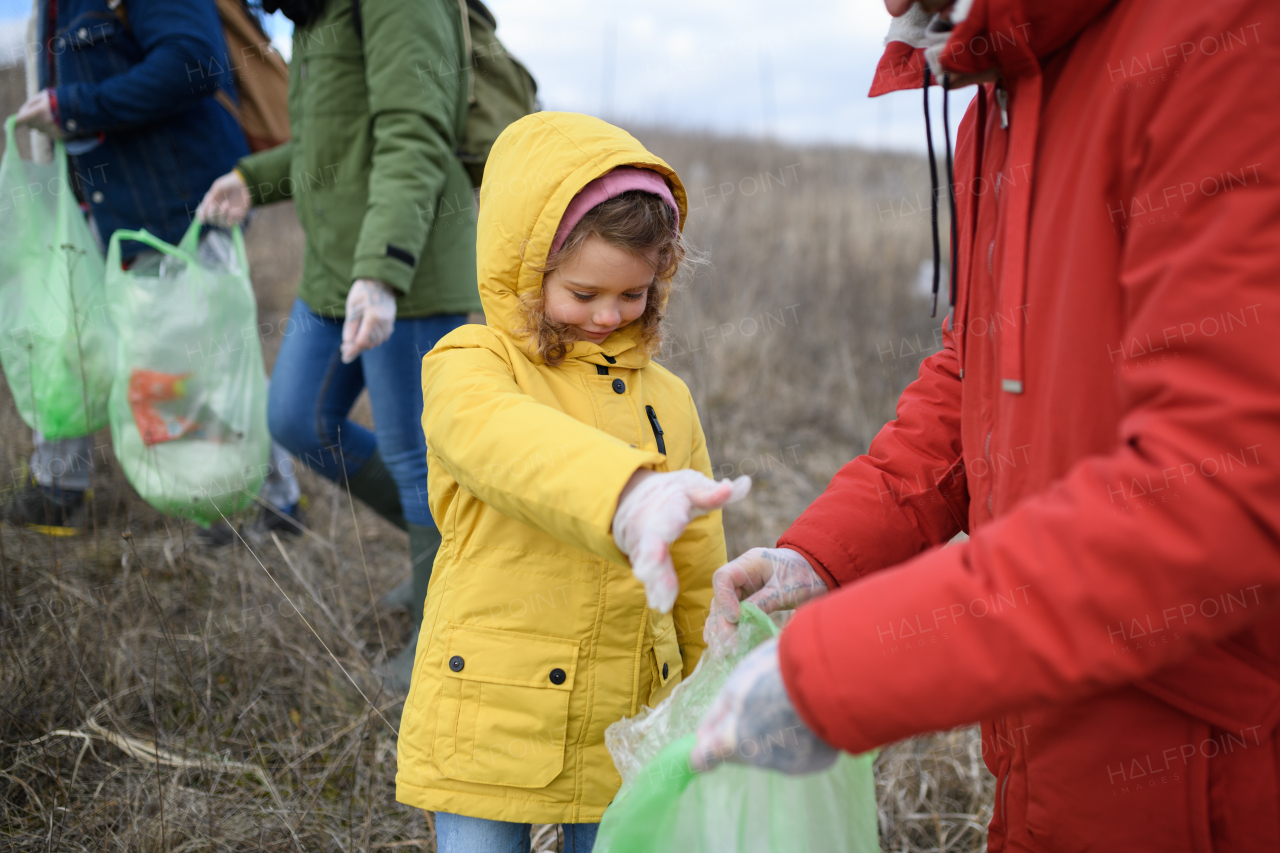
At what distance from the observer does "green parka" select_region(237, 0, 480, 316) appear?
80.6 inches

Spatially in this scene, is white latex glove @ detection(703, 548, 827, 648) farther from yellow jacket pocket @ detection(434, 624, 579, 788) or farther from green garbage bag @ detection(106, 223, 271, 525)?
green garbage bag @ detection(106, 223, 271, 525)

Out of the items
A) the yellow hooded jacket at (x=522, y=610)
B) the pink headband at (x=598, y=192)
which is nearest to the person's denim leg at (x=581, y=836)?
the yellow hooded jacket at (x=522, y=610)

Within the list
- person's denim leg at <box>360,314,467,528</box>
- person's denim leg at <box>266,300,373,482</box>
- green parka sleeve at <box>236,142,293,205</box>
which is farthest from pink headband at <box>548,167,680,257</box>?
green parka sleeve at <box>236,142,293,205</box>

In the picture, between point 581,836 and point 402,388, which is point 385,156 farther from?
point 581,836

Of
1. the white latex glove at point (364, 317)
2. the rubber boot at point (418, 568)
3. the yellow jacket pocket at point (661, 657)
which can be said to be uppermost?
the white latex glove at point (364, 317)

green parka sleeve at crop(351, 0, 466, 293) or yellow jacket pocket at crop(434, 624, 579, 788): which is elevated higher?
green parka sleeve at crop(351, 0, 466, 293)

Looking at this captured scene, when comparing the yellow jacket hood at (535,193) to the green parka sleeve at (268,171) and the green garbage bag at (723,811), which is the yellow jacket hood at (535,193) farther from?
the green parka sleeve at (268,171)

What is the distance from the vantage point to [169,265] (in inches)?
103

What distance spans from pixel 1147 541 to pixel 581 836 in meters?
1.04

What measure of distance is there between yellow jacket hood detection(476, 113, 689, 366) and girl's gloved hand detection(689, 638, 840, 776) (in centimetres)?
69

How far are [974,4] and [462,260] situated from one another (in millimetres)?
1682

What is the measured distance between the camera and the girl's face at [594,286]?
128 centimetres

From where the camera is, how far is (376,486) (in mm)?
2545

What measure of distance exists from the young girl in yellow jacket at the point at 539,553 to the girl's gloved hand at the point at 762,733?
0.42m
